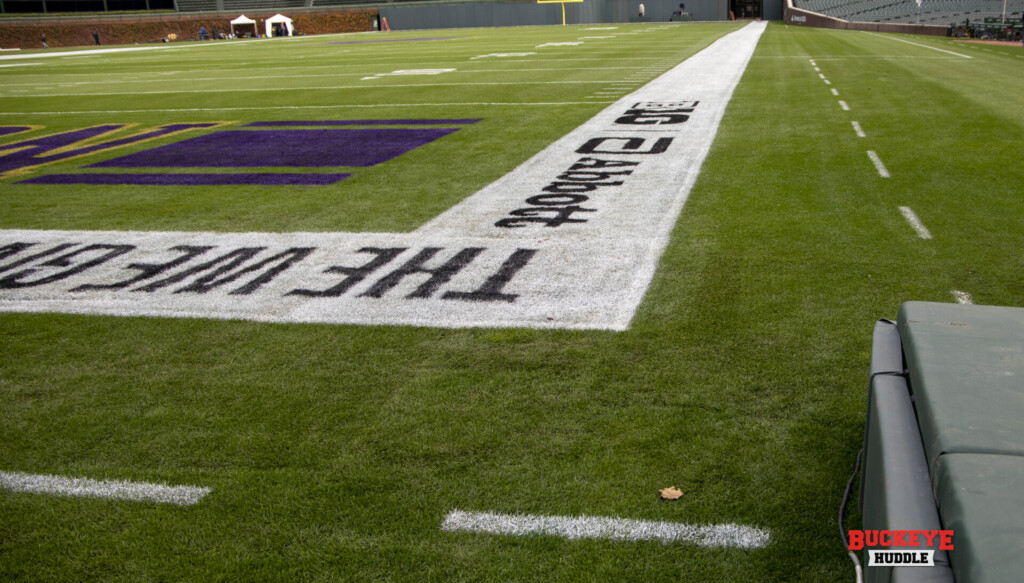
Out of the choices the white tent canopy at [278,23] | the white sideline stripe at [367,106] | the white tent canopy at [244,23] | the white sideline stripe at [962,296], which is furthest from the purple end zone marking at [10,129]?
the white tent canopy at [278,23]

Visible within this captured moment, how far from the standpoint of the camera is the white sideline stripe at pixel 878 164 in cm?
979

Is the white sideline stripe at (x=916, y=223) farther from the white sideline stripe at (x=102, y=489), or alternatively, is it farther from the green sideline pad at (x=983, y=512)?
the white sideline stripe at (x=102, y=489)

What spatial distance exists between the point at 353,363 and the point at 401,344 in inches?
14.6

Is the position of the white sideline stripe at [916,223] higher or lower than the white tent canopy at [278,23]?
lower

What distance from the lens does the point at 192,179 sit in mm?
10883

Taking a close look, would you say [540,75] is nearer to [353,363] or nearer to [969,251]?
[969,251]

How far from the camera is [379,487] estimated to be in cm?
365

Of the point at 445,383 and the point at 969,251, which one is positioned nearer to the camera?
the point at 445,383

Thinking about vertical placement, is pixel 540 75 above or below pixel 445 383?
above

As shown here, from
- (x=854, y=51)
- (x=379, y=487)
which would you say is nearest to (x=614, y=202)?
(x=379, y=487)

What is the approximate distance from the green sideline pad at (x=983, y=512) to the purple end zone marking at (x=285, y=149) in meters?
10.0

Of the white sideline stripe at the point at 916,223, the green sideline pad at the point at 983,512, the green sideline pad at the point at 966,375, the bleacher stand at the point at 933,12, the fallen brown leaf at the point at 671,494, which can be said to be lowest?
the fallen brown leaf at the point at 671,494

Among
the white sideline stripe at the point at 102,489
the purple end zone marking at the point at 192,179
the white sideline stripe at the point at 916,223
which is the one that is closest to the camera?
the white sideline stripe at the point at 102,489

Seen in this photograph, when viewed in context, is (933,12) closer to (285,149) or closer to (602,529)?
(285,149)
